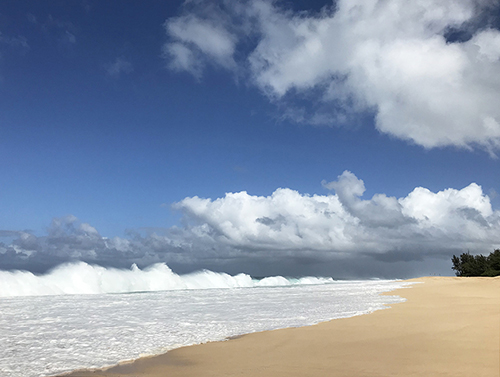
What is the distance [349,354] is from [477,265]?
69.7 meters

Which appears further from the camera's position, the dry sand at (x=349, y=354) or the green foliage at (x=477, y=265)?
the green foliage at (x=477, y=265)

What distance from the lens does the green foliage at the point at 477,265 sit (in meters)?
56.7

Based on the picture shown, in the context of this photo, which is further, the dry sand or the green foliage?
the green foliage

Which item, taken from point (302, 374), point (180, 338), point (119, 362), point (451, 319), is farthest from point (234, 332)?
point (451, 319)

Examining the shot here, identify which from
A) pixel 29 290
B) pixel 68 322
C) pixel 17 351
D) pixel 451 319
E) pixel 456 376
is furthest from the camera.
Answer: pixel 29 290

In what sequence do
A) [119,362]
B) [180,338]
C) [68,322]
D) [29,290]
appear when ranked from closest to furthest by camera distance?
[119,362] < [180,338] < [68,322] < [29,290]

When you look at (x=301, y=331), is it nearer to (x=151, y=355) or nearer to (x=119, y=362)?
(x=151, y=355)

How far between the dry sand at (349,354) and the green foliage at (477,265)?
187ft

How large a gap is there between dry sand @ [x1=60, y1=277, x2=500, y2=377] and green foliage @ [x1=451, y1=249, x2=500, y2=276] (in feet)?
187

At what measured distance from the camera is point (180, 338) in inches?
380

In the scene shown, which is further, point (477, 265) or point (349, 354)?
point (477, 265)

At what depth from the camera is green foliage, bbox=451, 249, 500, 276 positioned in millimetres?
56656

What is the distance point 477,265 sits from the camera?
64375 mm

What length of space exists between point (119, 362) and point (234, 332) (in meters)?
4.00
